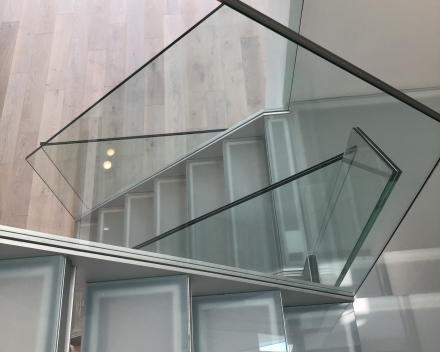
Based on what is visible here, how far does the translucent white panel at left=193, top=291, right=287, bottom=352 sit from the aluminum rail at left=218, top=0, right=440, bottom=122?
106 cm

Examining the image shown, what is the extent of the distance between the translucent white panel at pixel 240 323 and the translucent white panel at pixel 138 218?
1.34ft

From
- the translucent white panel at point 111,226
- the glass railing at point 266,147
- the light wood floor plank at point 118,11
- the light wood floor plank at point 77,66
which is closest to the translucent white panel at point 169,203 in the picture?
the glass railing at point 266,147

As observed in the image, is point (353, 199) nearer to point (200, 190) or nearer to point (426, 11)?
point (200, 190)

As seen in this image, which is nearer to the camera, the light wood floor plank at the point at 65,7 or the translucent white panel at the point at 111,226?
the translucent white panel at the point at 111,226

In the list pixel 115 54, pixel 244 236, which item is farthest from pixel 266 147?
pixel 115 54

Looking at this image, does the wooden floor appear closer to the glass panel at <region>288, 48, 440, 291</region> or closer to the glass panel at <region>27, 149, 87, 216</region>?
the glass panel at <region>27, 149, 87, 216</region>

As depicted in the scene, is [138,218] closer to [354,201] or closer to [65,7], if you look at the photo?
[354,201]

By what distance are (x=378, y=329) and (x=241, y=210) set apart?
54.2 inches

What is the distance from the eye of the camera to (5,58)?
4.04 meters

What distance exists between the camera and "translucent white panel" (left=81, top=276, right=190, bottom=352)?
1499 millimetres

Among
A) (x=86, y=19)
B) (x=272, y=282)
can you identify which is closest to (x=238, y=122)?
(x=272, y=282)

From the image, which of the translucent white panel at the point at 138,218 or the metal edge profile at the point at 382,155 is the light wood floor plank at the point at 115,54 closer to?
the translucent white panel at the point at 138,218

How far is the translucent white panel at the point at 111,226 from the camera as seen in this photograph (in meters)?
1.58

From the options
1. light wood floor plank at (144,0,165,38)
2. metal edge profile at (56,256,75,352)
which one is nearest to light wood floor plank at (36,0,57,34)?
light wood floor plank at (144,0,165,38)
